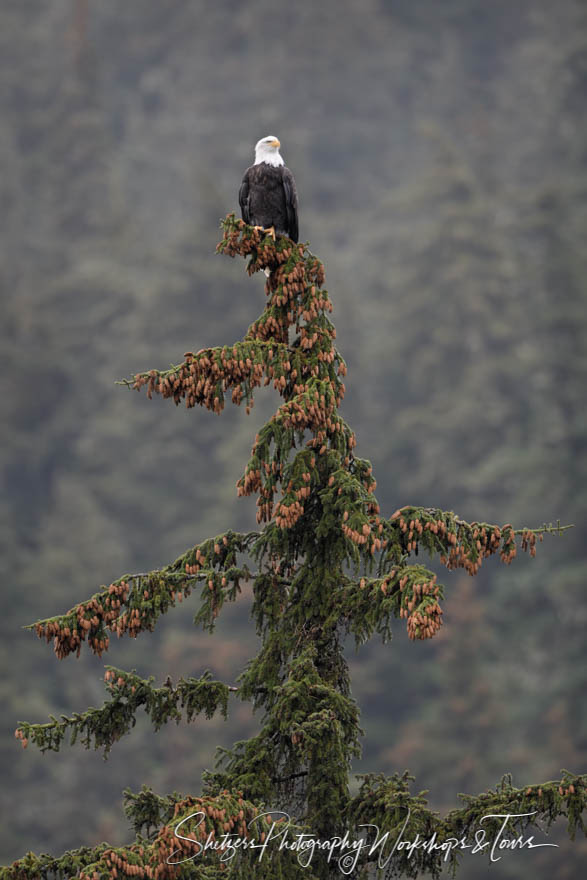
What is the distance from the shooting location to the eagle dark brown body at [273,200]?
335 inches

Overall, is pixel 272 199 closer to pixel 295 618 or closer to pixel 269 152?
pixel 269 152

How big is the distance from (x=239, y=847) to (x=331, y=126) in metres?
102

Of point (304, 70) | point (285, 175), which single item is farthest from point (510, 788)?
point (304, 70)

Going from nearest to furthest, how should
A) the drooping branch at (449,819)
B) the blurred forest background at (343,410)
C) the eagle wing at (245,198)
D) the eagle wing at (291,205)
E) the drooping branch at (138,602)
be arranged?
the drooping branch at (449,819) < the drooping branch at (138,602) < the eagle wing at (291,205) < the eagle wing at (245,198) < the blurred forest background at (343,410)

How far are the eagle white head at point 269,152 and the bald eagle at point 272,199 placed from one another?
0.5 inches

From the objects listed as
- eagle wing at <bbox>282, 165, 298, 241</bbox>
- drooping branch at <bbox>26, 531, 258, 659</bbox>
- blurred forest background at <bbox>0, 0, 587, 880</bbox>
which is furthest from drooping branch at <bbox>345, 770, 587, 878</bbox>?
blurred forest background at <bbox>0, 0, 587, 880</bbox>

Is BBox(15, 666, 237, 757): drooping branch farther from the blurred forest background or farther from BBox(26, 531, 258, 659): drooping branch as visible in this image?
the blurred forest background

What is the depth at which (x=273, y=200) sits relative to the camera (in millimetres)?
8570

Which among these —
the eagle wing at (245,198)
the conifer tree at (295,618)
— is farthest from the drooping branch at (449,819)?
the eagle wing at (245,198)

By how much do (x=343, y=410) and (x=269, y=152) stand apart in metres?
46.6

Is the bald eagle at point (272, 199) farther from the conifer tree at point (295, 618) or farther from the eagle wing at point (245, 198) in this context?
the conifer tree at point (295, 618)

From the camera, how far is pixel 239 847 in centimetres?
554

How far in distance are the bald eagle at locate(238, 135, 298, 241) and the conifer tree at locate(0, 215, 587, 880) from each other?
1.64 meters

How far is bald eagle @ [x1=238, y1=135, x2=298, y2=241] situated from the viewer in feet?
27.9
